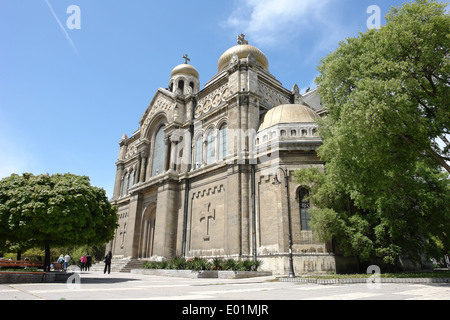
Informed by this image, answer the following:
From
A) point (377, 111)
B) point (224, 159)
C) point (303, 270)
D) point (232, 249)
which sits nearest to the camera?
point (377, 111)

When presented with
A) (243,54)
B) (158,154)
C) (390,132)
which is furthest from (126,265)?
(390,132)

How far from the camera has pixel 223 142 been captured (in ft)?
88.8

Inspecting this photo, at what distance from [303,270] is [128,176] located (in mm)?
29972

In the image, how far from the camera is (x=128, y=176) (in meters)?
42.0

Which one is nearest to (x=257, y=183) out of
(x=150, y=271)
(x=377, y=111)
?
(x=150, y=271)

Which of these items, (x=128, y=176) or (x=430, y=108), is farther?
(x=128, y=176)

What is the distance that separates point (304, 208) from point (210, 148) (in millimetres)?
11257

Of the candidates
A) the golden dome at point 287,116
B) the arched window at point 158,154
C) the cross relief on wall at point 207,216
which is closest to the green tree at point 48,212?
the cross relief on wall at point 207,216

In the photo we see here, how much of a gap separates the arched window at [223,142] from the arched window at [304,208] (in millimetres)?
8083

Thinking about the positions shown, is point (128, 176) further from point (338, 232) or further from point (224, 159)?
point (338, 232)

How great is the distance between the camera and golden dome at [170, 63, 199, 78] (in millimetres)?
40219

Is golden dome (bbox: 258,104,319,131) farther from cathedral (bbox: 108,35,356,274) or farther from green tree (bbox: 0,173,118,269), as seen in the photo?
green tree (bbox: 0,173,118,269)

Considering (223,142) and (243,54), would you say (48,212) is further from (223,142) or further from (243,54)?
(243,54)
